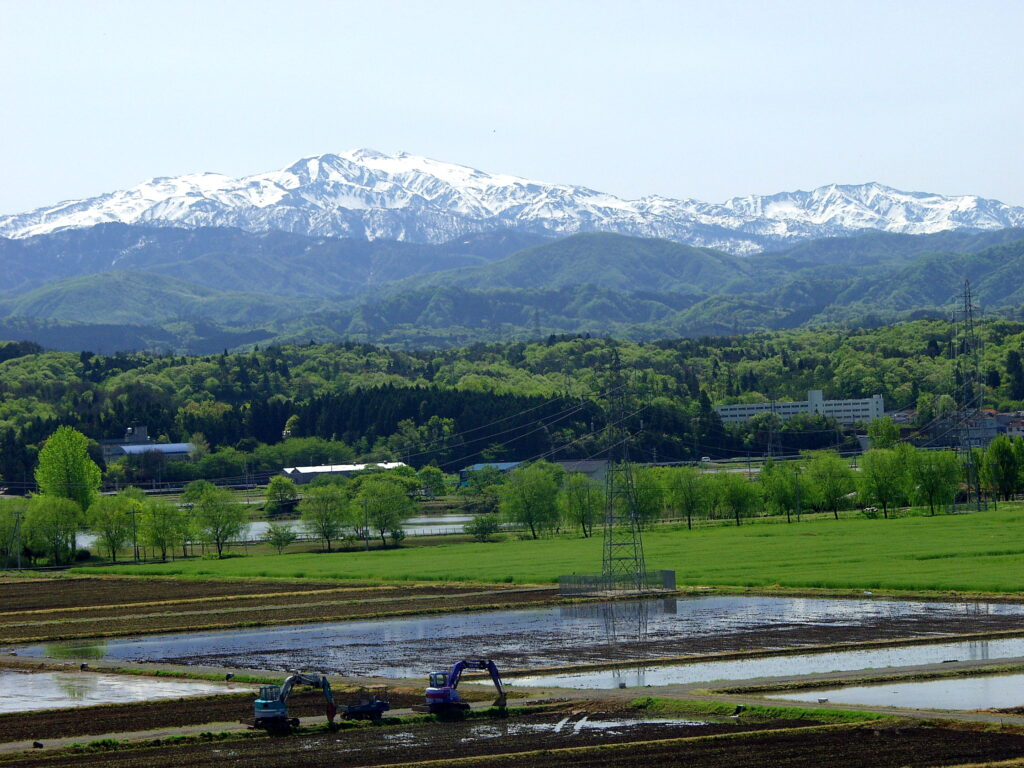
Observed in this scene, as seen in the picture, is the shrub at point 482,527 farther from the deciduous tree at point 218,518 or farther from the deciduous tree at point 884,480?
the deciduous tree at point 884,480

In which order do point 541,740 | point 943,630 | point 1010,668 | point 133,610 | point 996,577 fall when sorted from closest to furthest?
point 541,740, point 1010,668, point 943,630, point 996,577, point 133,610

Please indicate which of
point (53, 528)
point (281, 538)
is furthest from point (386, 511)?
point (53, 528)

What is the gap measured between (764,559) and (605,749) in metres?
53.3

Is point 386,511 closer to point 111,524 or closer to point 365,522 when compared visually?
point 365,522

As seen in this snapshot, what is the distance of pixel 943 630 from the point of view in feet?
165

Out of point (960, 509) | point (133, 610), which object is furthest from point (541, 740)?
point (960, 509)

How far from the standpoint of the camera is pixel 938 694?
125 ft

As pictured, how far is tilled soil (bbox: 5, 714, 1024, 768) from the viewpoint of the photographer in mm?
30891

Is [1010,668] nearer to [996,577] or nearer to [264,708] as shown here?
[264,708]

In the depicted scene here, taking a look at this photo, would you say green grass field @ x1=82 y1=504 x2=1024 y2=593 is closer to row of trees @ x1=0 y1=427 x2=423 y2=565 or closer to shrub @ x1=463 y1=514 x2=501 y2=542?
shrub @ x1=463 y1=514 x2=501 y2=542

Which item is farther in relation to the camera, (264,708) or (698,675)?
(698,675)

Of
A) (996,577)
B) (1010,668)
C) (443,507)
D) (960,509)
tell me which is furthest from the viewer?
(443,507)

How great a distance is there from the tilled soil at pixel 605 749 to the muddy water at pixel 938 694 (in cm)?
326

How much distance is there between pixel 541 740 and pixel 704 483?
10848cm
